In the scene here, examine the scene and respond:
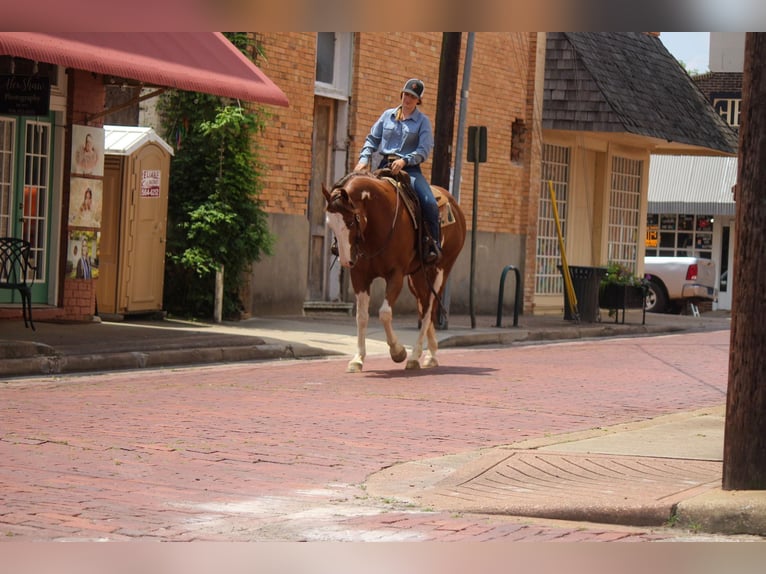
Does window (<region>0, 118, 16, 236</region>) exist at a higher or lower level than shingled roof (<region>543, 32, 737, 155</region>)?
lower

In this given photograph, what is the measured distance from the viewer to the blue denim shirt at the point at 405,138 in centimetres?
1474

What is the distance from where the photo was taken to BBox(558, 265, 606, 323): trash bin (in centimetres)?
2539

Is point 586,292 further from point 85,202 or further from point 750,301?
point 750,301

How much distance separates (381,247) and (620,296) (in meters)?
12.0

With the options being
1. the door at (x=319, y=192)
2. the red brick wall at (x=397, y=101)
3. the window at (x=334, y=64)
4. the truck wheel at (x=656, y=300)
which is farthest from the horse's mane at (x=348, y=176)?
the truck wheel at (x=656, y=300)

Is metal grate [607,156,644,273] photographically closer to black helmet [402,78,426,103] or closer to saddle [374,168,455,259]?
saddle [374,168,455,259]

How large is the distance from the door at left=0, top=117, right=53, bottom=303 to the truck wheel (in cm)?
1991

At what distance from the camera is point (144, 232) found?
19.1 metres

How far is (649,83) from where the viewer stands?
29.6 metres

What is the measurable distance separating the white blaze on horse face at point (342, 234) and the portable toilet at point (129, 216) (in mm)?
5234

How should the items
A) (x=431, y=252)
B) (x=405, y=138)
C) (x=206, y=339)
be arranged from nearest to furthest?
1. (x=405, y=138)
2. (x=431, y=252)
3. (x=206, y=339)

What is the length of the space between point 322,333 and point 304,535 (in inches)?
489

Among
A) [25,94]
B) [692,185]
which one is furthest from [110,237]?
[692,185]

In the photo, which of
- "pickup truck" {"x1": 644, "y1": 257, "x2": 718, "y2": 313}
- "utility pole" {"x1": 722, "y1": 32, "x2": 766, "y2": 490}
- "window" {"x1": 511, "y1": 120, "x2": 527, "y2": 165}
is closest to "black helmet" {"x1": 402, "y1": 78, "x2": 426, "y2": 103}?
"utility pole" {"x1": 722, "y1": 32, "x2": 766, "y2": 490}
